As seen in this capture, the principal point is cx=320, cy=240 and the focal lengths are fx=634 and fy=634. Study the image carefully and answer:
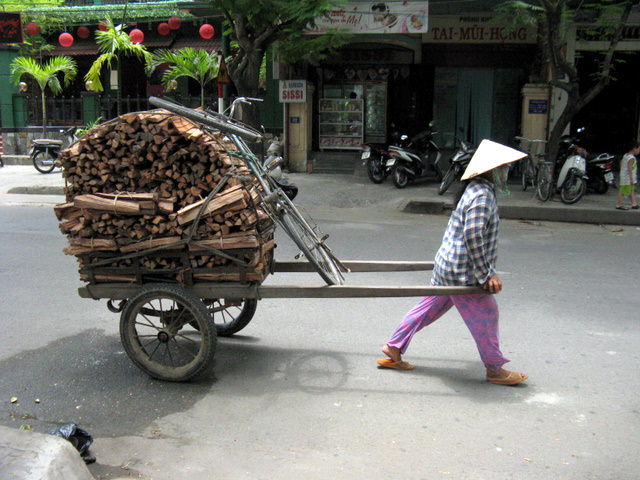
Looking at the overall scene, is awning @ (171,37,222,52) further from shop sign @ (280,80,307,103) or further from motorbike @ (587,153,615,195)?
motorbike @ (587,153,615,195)

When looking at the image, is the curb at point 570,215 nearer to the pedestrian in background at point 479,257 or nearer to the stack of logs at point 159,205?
the pedestrian in background at point 479,257

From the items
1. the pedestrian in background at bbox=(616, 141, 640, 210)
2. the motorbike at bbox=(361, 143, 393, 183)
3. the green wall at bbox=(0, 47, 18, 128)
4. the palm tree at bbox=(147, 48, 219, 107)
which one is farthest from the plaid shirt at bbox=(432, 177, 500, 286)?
the green wall at bbox=(0, 47, 18, 128)

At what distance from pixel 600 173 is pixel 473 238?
968 centimetres

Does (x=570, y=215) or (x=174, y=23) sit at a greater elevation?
(x=174, y=23)

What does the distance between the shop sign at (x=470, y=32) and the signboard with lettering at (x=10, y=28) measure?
10043 mm

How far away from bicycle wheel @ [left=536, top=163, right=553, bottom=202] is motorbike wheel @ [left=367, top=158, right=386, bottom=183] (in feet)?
11.5

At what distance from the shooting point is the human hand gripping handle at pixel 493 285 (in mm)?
4012

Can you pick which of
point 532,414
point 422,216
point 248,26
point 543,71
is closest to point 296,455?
point 532,414

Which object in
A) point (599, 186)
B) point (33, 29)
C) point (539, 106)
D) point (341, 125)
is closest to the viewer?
point (599, 186)

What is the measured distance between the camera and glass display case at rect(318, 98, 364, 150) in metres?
16.8

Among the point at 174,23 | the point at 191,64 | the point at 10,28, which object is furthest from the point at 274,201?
the point at 174,23

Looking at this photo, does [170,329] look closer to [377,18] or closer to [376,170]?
[376,170]

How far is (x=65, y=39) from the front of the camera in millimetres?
18609

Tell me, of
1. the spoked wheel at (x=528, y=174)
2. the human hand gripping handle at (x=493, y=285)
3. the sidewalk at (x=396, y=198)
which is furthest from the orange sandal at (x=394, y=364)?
the spoked wheel at (x=528, y=174)
